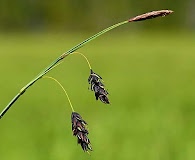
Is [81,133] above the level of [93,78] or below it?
below

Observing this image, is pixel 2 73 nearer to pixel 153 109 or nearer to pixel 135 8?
pixel 153 109

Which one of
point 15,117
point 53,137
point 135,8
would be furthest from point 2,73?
point 135,8

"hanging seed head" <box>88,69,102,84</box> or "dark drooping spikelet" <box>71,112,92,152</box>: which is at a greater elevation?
"hanging seed head" <box>88,69,102,84</box>

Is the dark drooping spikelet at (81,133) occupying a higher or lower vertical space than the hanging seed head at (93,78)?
lower

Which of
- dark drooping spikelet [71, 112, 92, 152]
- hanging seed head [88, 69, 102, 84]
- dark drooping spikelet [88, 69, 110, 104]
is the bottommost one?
dark drooping spikelet [71, 112, 92, 152]
